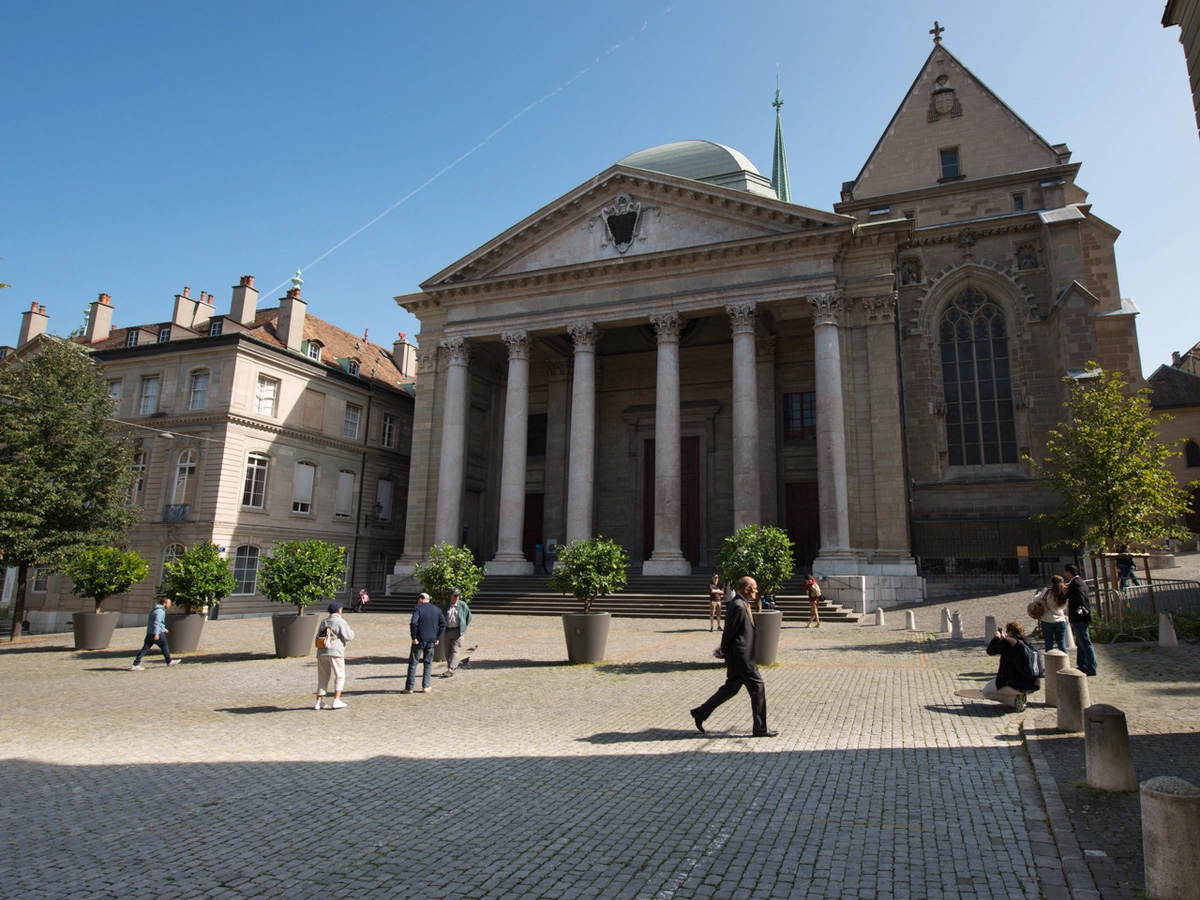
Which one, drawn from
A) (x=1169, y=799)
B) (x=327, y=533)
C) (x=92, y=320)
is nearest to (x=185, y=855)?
(x=1169, y=799)

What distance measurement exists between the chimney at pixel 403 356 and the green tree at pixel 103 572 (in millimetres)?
25571

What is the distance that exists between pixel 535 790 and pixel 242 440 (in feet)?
93.2

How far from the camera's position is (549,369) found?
36.9 metres

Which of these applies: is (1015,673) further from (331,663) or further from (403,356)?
(403,356)

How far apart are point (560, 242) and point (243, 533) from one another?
17884 mm

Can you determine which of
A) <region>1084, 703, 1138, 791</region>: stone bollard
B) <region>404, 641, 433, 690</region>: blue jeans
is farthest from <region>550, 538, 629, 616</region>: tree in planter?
<region>1084, 703, 1138, 791</region>: stone bollard

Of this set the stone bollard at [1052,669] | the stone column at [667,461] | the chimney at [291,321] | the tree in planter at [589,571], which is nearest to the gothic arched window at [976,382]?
the stone column at [667,461]

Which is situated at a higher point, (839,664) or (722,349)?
(722,349)

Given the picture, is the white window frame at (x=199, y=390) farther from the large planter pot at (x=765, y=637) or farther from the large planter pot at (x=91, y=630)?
the large planter pot at (x=765, y=637)

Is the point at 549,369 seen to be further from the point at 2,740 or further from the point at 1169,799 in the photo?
the point at 1169,799

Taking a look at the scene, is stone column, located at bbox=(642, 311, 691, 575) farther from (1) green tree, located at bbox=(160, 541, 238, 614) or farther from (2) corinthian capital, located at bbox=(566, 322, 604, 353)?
(1) green tree, located at bbox=(160, 541, 238, 614)

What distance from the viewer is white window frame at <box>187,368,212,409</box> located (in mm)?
31094

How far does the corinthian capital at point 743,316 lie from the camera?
2722 cm

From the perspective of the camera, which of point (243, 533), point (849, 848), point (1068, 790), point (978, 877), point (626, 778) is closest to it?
point (978, 877)
